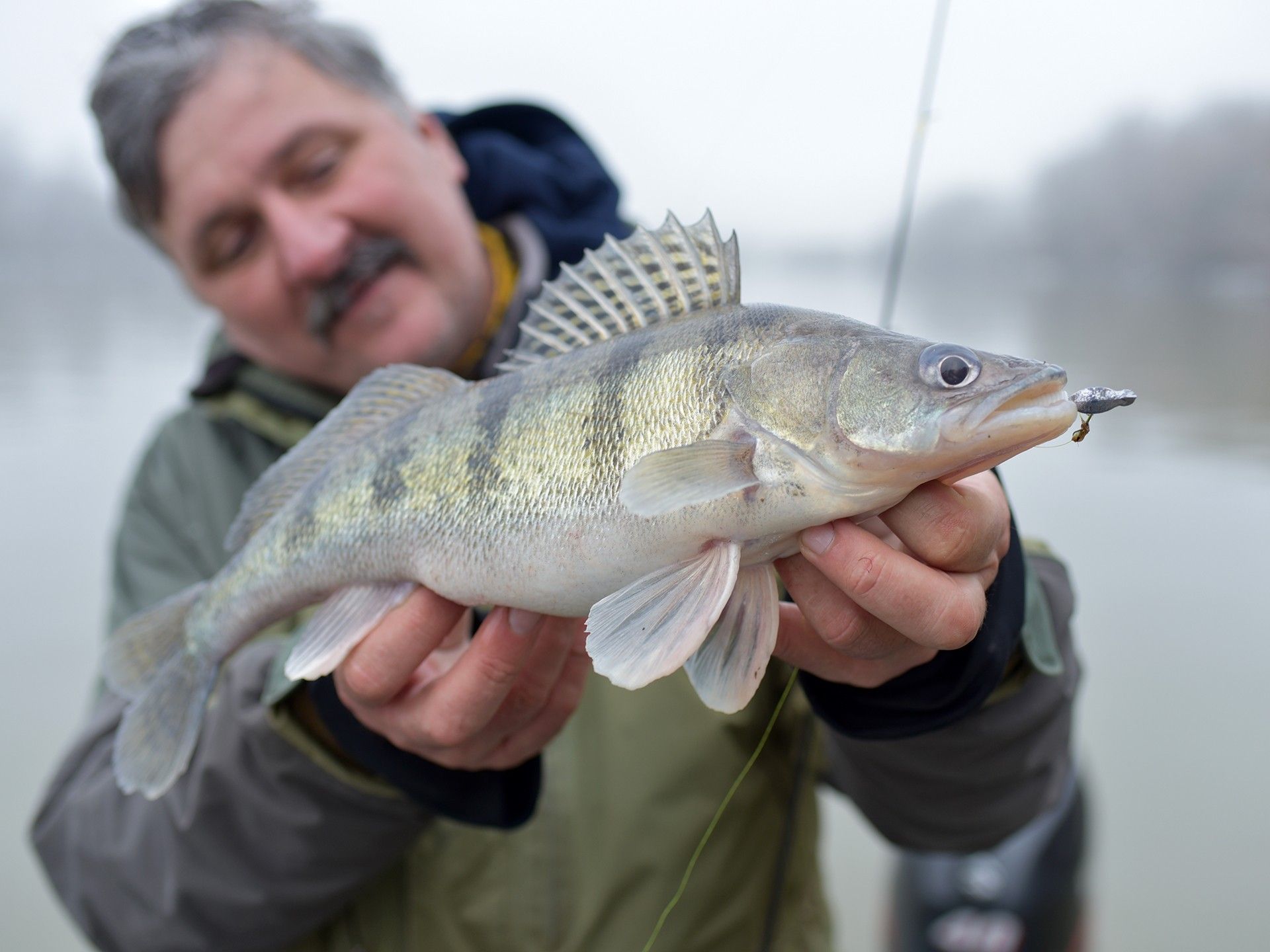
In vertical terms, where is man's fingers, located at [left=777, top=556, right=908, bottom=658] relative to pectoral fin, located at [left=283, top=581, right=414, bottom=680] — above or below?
above

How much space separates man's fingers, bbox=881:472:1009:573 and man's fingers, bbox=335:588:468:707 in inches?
24.1

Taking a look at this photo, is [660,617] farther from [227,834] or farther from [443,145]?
[443,145]

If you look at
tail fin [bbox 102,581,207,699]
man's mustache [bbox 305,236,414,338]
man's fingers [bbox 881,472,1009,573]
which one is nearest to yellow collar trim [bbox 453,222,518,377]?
man's mustache [bbox 305,236,414,338]

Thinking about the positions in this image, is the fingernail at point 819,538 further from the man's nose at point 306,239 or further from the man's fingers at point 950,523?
the man's nose at point 306,239

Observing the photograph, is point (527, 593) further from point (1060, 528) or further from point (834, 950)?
point (1060, 528)

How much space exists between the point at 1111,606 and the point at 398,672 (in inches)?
114

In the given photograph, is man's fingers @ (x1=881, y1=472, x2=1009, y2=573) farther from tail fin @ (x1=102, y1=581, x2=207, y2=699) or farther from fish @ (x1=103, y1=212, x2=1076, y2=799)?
tail fin @ (x1=102, y1=581, x2=207, y2=699)

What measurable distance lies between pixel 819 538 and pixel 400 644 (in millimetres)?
598

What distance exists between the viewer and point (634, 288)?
116 centimetres

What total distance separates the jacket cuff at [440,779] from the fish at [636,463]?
198mm

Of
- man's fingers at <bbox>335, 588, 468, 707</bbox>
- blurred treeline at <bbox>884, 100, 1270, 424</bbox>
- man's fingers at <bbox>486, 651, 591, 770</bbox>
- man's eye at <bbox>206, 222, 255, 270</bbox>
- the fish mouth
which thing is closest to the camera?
the fish mouth

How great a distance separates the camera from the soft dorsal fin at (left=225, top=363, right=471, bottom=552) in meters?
1.31

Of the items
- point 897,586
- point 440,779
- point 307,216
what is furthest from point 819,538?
point 307,216

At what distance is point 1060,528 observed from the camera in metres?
3.53
